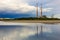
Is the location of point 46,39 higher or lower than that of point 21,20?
higher

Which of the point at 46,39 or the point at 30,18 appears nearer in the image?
the point at 46,39

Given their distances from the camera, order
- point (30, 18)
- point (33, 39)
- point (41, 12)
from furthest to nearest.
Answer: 1. point (30, 18)
2. point (41, 12)
3. point (33, 39)

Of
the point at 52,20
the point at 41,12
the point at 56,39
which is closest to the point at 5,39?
the point at 56,39

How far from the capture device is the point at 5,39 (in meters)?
8.59

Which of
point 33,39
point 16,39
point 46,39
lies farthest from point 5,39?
point 46,39

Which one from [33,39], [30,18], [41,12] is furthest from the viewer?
[30,18]

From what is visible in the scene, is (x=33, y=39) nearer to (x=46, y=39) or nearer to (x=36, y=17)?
(x=46, y=39)

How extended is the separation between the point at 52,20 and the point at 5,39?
26025 millimetres

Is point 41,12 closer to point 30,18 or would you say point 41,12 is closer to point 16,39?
point 30,18

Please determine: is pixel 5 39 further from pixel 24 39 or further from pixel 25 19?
pixel 25 19

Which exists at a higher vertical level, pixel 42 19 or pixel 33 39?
pixel 33 39

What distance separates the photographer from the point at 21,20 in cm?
3434

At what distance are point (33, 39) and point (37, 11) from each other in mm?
23995

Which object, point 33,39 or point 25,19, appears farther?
point 25,19
